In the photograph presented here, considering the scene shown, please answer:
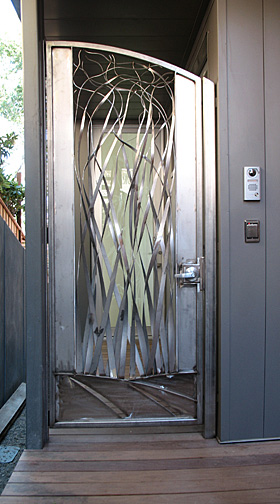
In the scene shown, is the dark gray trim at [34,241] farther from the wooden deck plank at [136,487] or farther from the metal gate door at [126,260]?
the wooden deck plank at [136,487]

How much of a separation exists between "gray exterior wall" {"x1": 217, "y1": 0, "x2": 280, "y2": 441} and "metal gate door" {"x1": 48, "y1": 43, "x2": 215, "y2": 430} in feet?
0.56

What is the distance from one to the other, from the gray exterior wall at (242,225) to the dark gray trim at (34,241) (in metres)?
0.99

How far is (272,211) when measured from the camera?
7.07ft

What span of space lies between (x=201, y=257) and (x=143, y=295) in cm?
41

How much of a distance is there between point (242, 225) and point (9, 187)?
19.3ft

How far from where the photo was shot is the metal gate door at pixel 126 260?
2.19m

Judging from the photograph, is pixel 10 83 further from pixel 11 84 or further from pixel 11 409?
pixel 11 409

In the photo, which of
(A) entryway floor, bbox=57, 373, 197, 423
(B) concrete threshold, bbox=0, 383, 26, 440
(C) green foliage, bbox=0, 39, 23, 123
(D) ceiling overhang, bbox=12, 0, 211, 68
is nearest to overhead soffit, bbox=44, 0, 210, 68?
(D) ceiling overhang, bbox=12, 0, 211, 68

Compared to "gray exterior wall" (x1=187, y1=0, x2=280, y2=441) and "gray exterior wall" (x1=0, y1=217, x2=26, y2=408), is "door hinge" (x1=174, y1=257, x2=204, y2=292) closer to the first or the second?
"gray exterior wall" (x1=187, y1=0, x2=280, y2=441)

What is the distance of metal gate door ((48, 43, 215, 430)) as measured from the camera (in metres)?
2.19

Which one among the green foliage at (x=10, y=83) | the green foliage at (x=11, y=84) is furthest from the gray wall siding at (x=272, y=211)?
the green foliage at (x=10, y=83)

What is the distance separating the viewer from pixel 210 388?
219cm

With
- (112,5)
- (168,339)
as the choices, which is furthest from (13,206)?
(168,339)

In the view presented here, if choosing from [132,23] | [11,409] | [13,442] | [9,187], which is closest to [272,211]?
[132,23]
